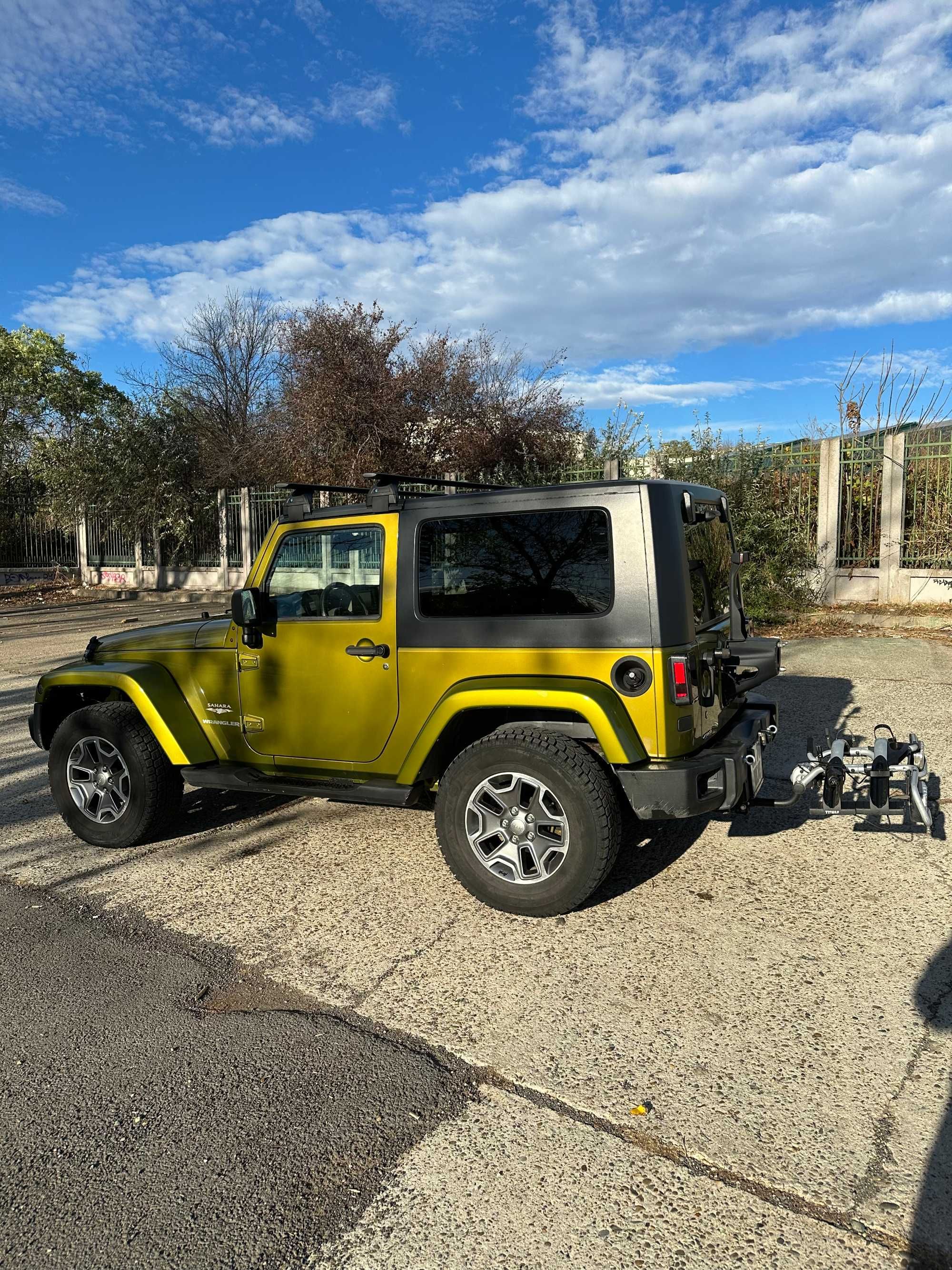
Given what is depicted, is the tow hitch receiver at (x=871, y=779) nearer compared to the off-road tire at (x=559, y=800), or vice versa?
the off-road tire at (x=559, y=800)

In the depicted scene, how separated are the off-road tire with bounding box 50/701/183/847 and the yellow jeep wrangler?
12mm

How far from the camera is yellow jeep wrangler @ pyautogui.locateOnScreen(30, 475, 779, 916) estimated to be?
361 cm

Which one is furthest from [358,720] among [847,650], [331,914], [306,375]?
[306,375]

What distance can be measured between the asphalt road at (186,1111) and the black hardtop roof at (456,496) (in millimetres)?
2144

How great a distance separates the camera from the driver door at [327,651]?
4.21 meters

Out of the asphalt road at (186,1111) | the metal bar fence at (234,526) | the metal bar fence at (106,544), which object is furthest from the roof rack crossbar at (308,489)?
the metal bar fence at (106,544)

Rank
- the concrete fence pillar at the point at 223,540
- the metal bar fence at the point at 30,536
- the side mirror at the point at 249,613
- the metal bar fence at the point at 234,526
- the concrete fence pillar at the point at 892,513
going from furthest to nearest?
the metal bar fence at the point at 30,536 < the concrete fence pillar at the point at 223,540 < the metal bar fence at the point at 234,526 < the concrete fence pillar at the point at 892,513 < the side mirror at the point at 249,613

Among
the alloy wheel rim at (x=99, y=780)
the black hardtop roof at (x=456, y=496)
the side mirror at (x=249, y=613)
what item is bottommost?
the alloy wheel rim at (x=99, y=780)

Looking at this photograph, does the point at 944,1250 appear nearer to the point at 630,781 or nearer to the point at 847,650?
the point at 630,781

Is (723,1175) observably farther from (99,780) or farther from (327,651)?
(99,780)

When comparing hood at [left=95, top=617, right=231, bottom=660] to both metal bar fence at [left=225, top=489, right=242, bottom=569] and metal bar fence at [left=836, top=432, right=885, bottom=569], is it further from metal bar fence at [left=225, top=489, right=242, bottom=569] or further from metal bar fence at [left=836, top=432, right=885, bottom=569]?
metal bar fence at [left=225, top=489, right=242, bottom=569]

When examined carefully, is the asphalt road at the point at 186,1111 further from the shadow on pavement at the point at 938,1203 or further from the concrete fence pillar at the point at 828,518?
the concrete fence pillar at the point at 828,518

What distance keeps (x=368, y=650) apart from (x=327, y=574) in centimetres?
56

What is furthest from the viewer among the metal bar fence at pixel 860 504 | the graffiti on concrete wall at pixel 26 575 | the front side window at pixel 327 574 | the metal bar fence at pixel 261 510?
the graffiti on concrete wall at pixel 26 575
